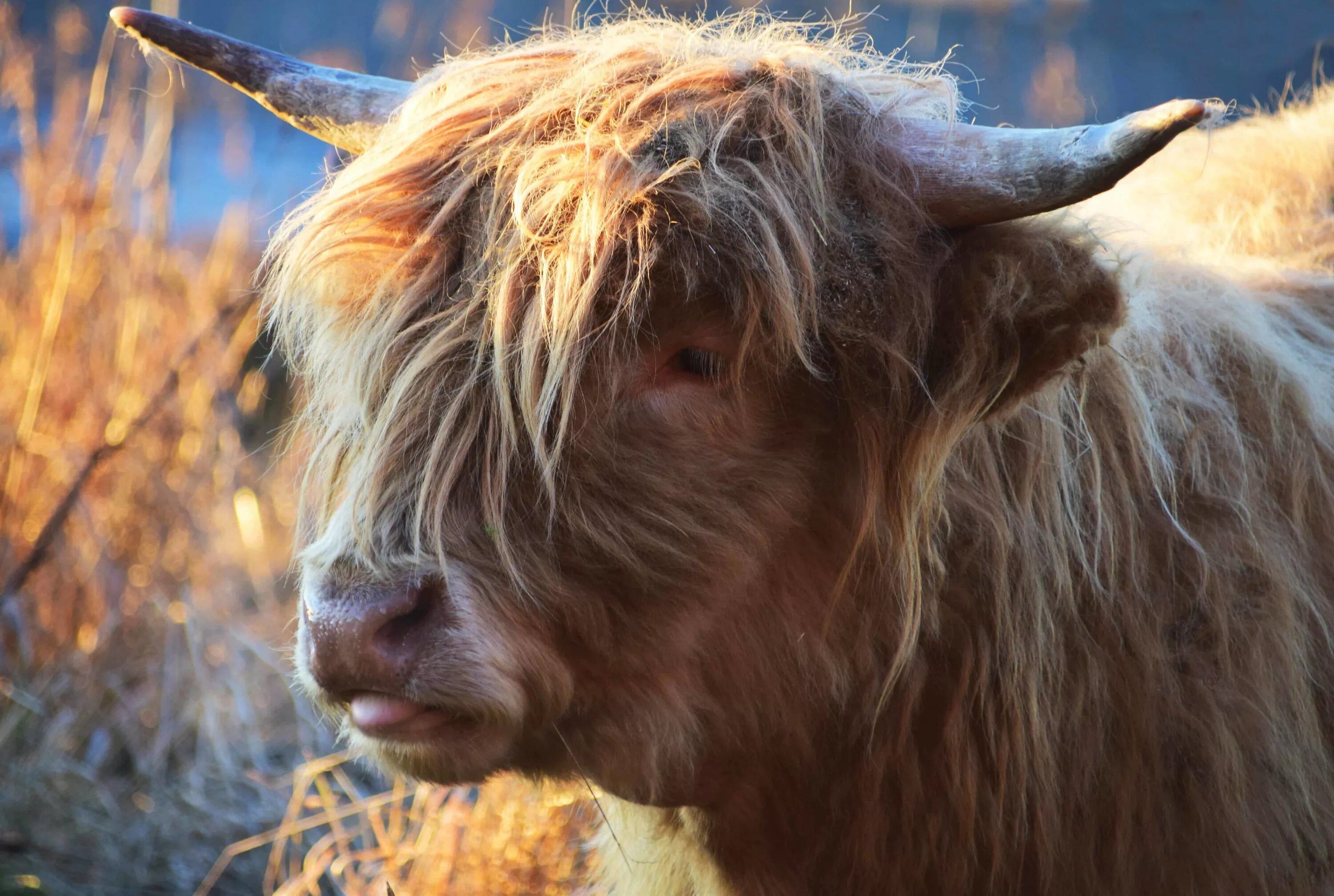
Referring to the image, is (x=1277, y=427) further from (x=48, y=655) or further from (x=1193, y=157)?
(x=48, y=655)

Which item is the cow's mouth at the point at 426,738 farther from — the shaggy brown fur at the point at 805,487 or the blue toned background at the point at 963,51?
the blue toned background at the point at 963,51

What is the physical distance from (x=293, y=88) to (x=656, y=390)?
0.98 metres

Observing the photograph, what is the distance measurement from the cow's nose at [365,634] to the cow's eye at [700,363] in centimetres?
48

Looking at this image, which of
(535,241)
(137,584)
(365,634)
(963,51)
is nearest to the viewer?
(365,634)

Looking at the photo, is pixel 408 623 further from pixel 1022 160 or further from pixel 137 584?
pixel 137 584

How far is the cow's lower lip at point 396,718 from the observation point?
1.59 metres

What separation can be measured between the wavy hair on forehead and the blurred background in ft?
2.44

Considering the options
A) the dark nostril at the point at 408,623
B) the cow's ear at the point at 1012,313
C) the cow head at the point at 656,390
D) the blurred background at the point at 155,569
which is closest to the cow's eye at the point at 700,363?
the cow head at the point at 656,390

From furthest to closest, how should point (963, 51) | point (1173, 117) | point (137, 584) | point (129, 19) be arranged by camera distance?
point (963, 51)
point (137, 584)
point (129, 19)
point (1173, 117)

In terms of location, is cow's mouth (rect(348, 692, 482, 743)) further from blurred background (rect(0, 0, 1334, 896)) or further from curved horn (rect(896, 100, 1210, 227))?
curved horn (rect(896, 100, 1210, 227))

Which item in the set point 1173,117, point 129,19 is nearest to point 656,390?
point 1173,117

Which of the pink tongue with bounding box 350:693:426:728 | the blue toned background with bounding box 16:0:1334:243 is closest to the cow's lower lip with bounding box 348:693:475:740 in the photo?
the pink tongue with bounding box 350:693:426:728

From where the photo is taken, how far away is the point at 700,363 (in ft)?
5.75

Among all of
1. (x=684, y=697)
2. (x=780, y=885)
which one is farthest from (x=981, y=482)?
(x=780, y=885)
